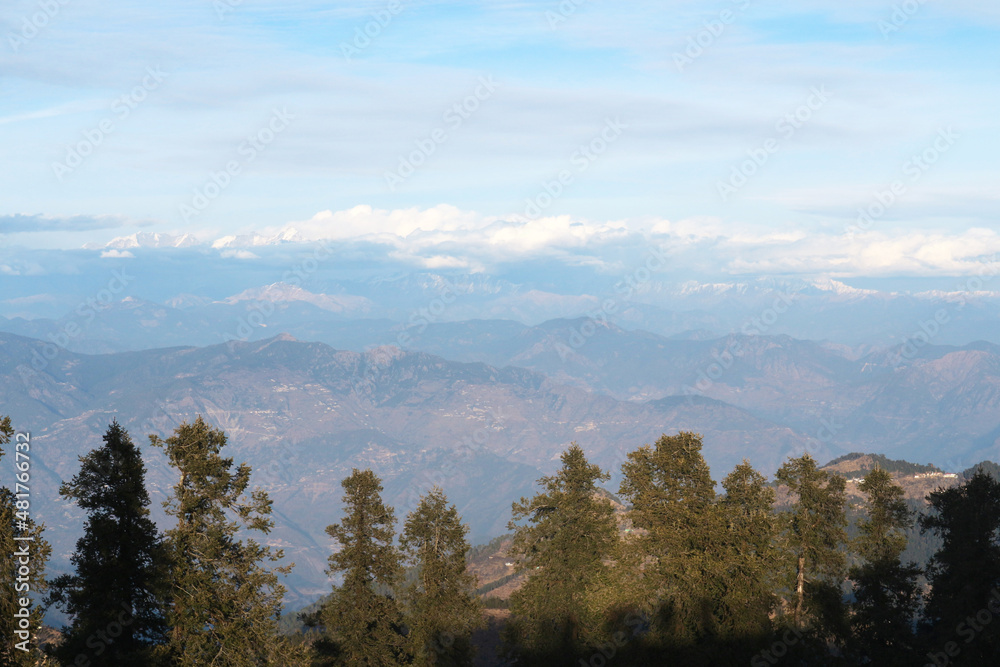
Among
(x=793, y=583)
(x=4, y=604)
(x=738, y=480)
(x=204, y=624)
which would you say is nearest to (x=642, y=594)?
(x=738, y=480)

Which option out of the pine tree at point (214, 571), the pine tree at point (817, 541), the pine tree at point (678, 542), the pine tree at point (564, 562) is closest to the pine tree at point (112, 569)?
the pine tree at point (214, 571)

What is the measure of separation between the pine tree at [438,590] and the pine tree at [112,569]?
56.8ft

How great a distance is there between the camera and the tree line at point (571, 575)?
29.6 meters

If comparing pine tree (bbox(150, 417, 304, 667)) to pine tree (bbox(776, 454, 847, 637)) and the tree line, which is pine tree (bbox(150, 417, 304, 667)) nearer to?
the tree line

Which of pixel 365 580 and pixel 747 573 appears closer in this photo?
pixel 747 573

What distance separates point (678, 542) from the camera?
36.4 metres

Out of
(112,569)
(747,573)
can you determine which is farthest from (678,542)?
(112,569)

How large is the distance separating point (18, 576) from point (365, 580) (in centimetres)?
2406

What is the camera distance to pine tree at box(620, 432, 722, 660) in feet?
119

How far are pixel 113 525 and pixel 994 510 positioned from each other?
4060 centimetres

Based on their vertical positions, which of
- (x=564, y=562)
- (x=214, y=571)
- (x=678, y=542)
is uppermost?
(x=214, y=571)

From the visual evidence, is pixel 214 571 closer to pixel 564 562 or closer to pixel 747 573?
pixel 564 562

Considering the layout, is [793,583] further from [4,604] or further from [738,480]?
[4,604]

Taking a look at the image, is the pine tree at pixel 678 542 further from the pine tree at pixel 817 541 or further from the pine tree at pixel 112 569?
the pine tree at pixel 112 569
